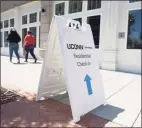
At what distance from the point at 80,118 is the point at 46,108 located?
697 millimetres

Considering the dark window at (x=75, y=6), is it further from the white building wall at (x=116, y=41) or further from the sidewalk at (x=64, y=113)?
the sidewalk at (x=64, y=113)

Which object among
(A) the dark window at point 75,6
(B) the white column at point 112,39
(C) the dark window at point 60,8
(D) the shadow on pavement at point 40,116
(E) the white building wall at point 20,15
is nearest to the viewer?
(D) the shadow on pavement at point 40,116

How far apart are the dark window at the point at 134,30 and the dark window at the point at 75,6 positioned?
277 cm

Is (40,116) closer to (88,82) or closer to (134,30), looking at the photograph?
(88,82)

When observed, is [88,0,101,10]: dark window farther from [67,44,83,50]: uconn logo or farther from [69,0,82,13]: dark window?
[67,44,83,50]: uconn logo

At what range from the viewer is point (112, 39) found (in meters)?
7.62

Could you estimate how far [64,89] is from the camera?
4148mm

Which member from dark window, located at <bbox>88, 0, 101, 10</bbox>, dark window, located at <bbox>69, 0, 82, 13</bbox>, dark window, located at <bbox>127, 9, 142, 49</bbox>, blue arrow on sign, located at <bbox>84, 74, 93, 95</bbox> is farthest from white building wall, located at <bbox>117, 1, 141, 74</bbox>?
blue arrow on sign, located at <bbox>84, 74, 93, 95</bbox>

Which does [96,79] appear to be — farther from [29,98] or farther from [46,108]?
[29,98]

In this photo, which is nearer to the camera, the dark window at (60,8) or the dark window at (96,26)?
the dark window at (96,26)

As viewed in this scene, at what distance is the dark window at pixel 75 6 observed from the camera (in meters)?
9.13

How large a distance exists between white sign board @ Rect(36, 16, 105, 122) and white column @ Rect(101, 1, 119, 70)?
428 cm

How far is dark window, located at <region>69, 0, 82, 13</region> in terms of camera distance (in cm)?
913

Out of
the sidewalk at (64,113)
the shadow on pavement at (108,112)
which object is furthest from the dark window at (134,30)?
the shadow on pavement at (108,112)
